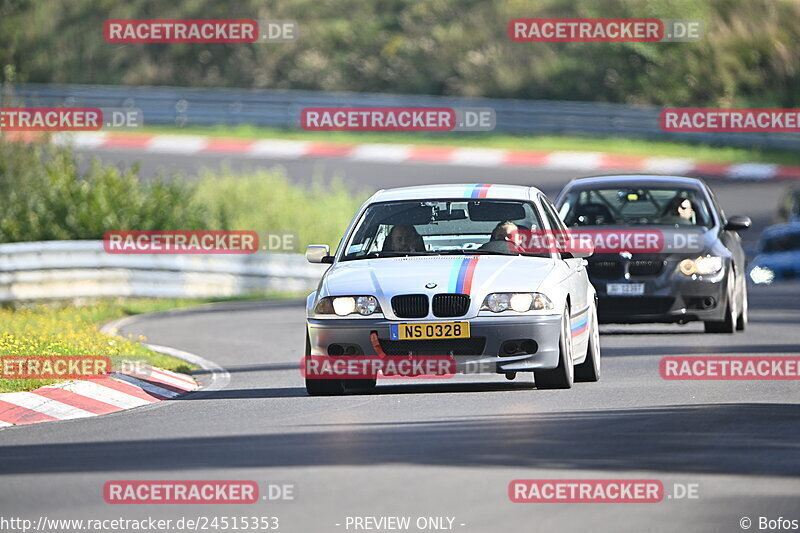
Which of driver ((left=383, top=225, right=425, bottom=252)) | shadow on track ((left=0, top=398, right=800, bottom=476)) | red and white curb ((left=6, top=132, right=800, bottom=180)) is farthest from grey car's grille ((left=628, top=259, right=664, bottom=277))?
red and white curb ((left=6, top=132, right=800, bottom=180))

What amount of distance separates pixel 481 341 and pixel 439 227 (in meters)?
1.87

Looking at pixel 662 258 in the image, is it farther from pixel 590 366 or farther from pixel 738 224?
pixel 590 366

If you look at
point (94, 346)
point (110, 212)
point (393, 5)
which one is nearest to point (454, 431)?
point (94, 346)

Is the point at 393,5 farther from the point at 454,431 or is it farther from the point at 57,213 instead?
the point at 454,431

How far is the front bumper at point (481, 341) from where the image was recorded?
12.7m

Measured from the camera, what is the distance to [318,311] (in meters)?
13.1

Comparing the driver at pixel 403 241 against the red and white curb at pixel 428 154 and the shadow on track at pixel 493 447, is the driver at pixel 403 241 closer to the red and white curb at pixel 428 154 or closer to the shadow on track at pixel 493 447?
the shadow on track at pixel 493 447

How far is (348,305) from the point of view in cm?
1291

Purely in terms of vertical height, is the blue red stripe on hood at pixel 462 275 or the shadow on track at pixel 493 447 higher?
the blue red stripe on hood at pixel 462 275

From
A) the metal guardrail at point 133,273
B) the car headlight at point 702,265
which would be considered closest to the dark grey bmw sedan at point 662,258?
the car headlight at point 702,265

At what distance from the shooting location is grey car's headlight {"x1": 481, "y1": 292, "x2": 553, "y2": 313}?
12820mm

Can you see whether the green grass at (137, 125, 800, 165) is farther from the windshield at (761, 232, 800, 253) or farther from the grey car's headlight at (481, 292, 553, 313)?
the grey car's headlight at (481, 292, 553, 313)

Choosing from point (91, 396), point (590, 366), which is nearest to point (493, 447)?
point (590, 366)

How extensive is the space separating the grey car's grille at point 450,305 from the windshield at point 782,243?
17.6 metres
